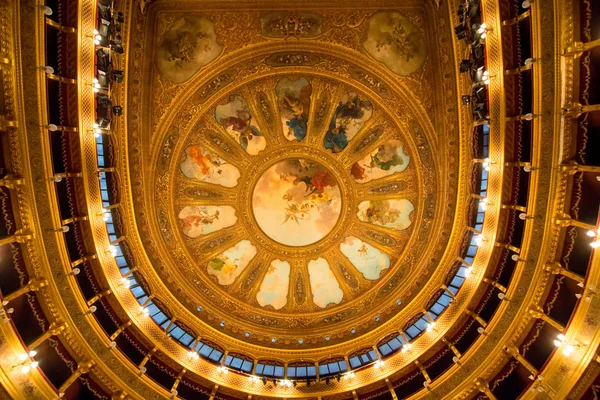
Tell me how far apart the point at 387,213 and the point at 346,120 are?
6172 millimetres

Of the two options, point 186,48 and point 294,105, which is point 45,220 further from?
point 294,105

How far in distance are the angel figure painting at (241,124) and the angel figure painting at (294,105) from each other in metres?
1.68

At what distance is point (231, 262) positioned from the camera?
23.8 metres

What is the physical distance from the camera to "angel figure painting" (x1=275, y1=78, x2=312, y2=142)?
20.8m

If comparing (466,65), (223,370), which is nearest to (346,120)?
(466,65)

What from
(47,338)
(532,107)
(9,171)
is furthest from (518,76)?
(47,338)

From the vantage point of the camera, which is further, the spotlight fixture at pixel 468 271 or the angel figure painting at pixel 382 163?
the angel figure painting at pixel 382 163

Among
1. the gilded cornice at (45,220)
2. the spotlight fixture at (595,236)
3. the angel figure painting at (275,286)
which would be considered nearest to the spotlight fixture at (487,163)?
the spotlight fixture at (595,236)

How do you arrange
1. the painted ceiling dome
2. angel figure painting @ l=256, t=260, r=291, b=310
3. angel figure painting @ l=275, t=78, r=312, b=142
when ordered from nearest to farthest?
1. the painted ceiling dome
2. angel figure painting @ l=275, t=78, r=312, b=142
3. angel figure painting @ l=256, t=260, r=291, b=310

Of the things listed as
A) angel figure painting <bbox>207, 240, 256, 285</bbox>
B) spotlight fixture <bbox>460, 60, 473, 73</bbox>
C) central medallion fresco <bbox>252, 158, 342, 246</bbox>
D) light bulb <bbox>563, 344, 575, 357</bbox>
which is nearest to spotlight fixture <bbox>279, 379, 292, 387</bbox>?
angel figure painting <bbox>207, 240, 256, 285</bbox>

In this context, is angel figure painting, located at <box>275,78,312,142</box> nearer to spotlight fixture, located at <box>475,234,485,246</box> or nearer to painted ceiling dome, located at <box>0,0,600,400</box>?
painted ceiling dome, located at <box>0,0,600,400</box>

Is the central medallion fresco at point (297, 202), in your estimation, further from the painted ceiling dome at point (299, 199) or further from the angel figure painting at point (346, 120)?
the angel figure painting at point (346, 120)

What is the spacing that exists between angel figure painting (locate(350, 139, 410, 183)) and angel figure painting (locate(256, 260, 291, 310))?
291 inches

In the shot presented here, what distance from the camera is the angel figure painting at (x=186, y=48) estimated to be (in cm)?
1795
